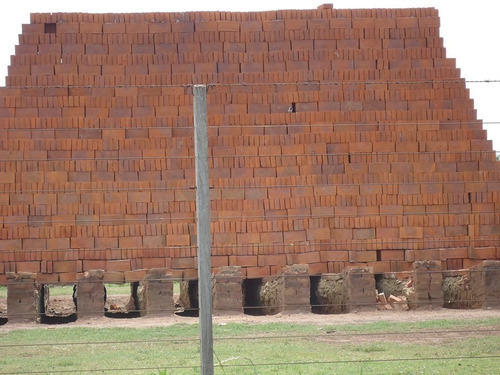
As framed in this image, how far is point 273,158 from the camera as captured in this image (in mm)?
15758

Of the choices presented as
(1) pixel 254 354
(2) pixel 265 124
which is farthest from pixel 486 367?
(2) pixel 265 124

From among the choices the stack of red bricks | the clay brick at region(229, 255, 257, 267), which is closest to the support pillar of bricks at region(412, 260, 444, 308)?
the stack of red bricks

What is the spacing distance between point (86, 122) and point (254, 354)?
6006 millimetres

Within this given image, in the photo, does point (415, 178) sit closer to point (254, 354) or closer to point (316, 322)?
point (316, 322)

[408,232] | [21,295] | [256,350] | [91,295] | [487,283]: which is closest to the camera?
[256,350]

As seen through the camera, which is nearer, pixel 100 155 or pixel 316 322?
pixel 316 322

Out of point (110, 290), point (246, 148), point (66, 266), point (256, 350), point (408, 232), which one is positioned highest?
point (246, 148)

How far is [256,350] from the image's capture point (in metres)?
11.3

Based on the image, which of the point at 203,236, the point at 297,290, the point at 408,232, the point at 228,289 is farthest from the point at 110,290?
the point at 203,236

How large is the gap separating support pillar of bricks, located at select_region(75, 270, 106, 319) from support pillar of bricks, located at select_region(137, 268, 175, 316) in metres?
0.61

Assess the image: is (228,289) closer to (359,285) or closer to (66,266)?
(359,285)

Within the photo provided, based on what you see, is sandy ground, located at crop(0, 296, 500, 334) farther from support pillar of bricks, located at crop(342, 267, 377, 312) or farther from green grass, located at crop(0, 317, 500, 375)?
green grass, located at crop(0, 317, 500, 375)

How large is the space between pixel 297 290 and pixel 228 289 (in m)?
0.96

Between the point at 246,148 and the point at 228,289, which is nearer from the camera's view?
the point at 228,289
